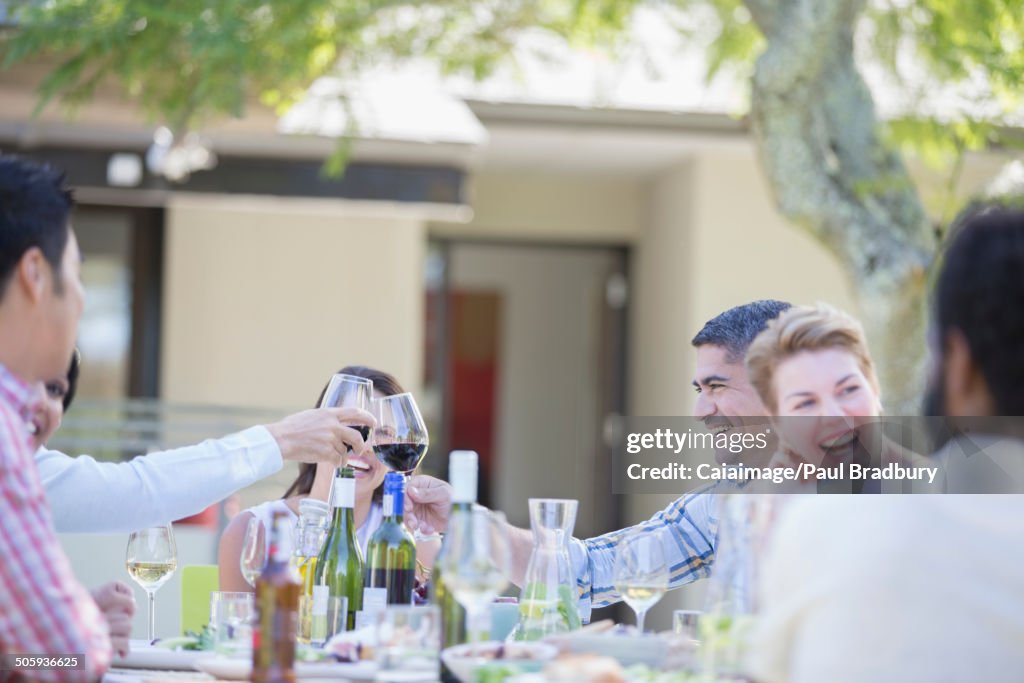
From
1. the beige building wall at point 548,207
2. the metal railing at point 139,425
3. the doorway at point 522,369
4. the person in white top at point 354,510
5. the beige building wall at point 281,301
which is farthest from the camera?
the doorway at point 522,369

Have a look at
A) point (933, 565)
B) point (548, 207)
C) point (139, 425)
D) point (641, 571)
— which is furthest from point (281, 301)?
point (933, 565)

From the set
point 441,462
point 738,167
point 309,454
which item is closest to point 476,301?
point 441,462

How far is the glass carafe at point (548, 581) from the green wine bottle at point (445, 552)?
258mm


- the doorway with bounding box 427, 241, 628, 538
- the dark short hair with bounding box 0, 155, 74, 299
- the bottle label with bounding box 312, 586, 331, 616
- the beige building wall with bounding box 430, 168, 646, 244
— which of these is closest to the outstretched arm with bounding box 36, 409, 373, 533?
the bottle label with bounding box 312, 586, 331, 616

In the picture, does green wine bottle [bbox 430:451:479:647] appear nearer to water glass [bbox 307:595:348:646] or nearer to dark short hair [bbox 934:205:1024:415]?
water glass [bbox 307:595:348:646]

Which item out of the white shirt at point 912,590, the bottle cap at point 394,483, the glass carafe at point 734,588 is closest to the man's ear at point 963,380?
the white shirt at point 912,590

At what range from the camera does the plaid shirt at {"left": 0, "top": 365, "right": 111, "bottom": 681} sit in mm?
1882

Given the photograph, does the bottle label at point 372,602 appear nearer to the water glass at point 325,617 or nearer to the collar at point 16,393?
the water glass at point 325,617

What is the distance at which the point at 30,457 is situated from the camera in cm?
196

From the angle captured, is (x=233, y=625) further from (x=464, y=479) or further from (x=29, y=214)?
(x=29, y=214)

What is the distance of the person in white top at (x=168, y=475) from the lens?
2678 mm

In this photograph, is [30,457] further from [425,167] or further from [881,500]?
[425,167]

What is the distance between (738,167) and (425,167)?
2.23 meters

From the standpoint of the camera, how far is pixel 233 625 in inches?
93.7
